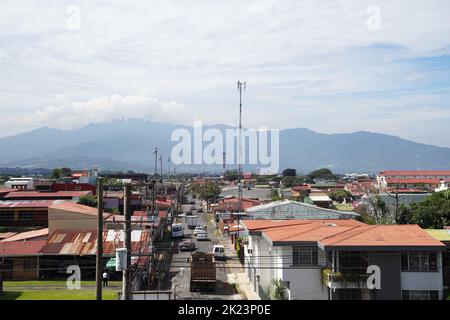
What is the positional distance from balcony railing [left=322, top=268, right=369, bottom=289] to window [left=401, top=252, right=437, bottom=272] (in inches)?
45.8

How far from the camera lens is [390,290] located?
1382 cm

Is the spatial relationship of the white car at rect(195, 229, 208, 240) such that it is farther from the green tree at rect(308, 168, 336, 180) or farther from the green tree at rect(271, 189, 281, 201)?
the green tree at rect(308, 168, 336, 180)

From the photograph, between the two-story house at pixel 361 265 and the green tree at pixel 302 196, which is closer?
the two-story house at pixel 361 265

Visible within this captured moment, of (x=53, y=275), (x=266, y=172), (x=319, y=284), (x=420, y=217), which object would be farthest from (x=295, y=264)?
(x=266, y=172)

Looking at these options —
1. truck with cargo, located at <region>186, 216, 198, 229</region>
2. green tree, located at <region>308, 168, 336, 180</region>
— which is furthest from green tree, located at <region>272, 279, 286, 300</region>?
green tree, located at <region>308, 168, 336, 180</region>

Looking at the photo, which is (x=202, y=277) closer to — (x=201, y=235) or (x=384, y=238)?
(x=384, y=238)

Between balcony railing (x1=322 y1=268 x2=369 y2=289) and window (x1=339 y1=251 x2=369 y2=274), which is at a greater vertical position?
window (x1=339 y1=251 x2=369 y2=274)

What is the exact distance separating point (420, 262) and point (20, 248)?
51.8ft

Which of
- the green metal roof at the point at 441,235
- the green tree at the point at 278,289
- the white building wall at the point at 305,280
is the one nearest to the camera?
the white building wall at the point at 305,280

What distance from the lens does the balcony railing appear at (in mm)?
13562

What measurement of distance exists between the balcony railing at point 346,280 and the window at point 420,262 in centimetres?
116

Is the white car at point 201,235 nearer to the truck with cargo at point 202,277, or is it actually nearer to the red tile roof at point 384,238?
the truck with cargo at point 202,277

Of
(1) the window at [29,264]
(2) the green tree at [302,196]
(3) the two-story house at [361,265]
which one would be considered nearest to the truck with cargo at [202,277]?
(3) the two-story house at [361,265]

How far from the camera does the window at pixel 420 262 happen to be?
13727 mm
